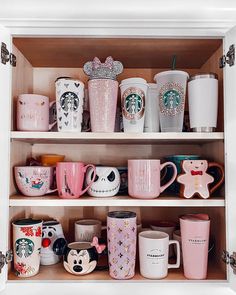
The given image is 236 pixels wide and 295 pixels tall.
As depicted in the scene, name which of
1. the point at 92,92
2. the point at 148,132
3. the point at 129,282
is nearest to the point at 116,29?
the point at 92,92

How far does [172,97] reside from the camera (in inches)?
34.8

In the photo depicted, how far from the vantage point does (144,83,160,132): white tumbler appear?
3.05 feet

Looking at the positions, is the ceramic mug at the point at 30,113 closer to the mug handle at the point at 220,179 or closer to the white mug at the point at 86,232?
the white mug at the point at 86,232

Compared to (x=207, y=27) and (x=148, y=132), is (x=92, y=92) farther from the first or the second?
(x=207, y=27)

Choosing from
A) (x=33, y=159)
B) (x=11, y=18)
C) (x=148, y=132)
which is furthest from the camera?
(x=33, y=159)

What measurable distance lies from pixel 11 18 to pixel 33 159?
1.53ft

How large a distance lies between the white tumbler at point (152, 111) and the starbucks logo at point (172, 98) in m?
0.05

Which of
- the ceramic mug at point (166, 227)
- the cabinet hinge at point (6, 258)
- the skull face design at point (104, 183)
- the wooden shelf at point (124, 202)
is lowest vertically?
the cabinet hinge at point (6, 258)

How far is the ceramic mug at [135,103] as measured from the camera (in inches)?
34.2

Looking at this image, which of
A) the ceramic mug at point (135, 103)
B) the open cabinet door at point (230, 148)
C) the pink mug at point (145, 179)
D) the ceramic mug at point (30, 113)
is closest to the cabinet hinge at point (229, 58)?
the open cabinet door at point (230, 148)

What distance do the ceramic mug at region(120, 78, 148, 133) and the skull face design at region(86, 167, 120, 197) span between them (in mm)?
143

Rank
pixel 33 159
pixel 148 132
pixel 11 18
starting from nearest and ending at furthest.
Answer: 1. pixel 11 18
2. pixel 148 132
3. pixel 33 159

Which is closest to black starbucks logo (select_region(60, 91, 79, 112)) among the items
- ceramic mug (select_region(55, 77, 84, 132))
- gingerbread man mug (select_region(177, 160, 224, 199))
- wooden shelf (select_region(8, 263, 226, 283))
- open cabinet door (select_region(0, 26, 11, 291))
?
ceramic mug (select_region(55, 77, 84, 132))

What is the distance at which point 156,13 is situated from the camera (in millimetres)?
804
